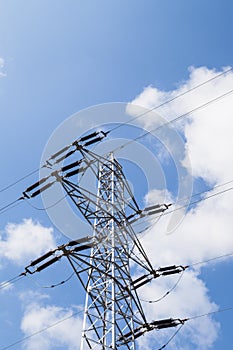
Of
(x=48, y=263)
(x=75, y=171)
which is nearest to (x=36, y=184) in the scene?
(x=75, y=171)

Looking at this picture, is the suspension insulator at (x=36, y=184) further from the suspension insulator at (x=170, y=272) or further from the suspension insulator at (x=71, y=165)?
the suspension insulator at (x=170, y=272)

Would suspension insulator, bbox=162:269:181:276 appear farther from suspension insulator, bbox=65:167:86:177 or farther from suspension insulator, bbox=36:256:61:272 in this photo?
suspension insulator, bbox=65:167:86:177

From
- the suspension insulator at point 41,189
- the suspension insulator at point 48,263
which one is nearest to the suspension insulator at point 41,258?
the suspension insulator at point 48,263

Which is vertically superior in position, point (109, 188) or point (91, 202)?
point (109, 188)

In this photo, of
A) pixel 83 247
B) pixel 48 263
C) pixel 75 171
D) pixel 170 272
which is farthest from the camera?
pixel 75 171

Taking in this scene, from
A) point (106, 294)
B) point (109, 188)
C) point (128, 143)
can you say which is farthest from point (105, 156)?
point (106, 294)

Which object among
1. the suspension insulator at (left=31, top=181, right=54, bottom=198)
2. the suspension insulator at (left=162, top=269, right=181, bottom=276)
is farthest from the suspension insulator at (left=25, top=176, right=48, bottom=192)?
the suspension insulator at (left=162, top=269, right=181, bottom=276)

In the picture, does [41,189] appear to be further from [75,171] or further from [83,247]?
[83,247]

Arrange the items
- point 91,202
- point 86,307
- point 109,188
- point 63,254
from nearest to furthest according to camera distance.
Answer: point 86,307
point 63,254
point 91,202
point 109,188

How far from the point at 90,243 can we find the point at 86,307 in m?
2.14

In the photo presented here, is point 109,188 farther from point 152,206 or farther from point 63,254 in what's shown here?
point 63,254

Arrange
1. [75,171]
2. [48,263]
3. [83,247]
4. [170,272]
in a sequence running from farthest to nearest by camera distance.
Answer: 1. [75,171]
2. [170,272]
3. [48,263]
4. [83,247]

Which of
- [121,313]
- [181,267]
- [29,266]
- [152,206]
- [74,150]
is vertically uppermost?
[74,150]

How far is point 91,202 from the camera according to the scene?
46.2ft
